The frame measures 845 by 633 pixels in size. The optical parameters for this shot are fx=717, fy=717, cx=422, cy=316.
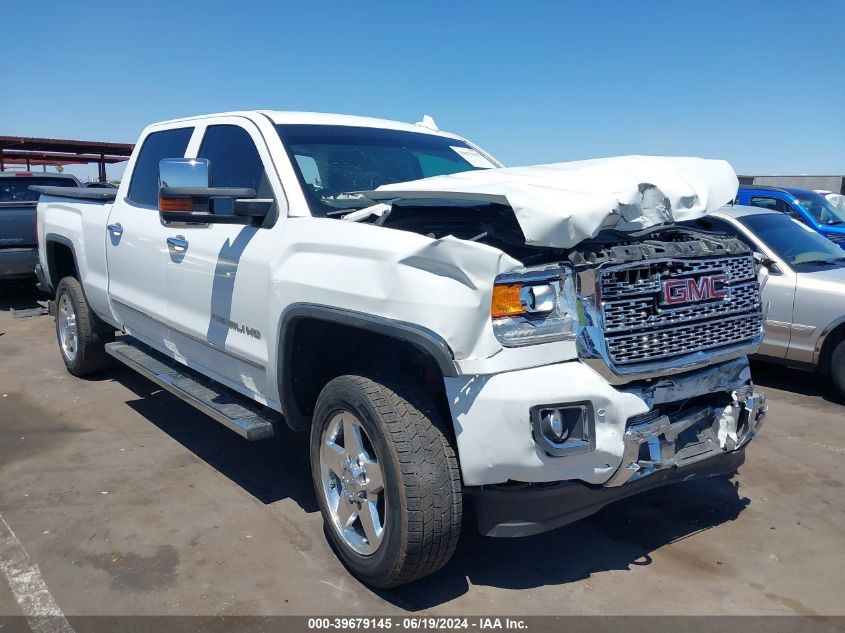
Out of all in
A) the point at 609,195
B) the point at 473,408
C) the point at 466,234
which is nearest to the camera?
the point at 473,408

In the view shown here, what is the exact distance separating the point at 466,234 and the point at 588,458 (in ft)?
3.56

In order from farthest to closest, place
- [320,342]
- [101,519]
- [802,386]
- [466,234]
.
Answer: [802,386]
[101,519]
[320,342]
[466,234]

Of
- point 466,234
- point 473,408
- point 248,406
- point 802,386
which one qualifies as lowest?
point 802,386

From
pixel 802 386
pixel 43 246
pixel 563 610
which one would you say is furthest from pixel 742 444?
pixel 43 246

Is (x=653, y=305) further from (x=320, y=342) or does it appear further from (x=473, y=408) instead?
(x=320, y=342)

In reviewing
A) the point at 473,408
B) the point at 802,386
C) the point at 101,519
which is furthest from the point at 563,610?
the point at 802,386

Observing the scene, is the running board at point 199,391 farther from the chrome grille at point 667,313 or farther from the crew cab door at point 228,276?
the chrome grille at point 667,313

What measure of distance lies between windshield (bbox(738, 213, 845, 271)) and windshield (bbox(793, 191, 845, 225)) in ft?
15.6

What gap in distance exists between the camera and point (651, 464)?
9.30 ft

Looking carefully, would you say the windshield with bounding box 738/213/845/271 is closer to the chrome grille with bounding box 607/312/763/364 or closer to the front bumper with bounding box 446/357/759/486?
the chrome grille with bounding box 607/312/763/364

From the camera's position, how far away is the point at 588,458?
8.93 feet

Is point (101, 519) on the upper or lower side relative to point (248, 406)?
lower

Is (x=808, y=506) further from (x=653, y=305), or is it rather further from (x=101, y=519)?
(x=101, y=519)

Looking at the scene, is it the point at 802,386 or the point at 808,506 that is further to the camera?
the point at 802,386
